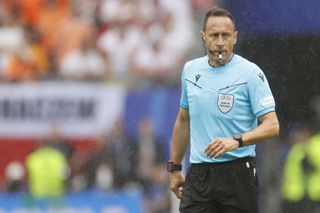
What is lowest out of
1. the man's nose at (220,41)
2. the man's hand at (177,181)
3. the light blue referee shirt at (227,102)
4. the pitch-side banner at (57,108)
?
the pitch-side banner at (57,108)

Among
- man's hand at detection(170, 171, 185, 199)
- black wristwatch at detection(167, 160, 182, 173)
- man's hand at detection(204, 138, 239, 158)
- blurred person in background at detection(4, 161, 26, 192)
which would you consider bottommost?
blurred person in background at detection(4, 161, 26, 192)

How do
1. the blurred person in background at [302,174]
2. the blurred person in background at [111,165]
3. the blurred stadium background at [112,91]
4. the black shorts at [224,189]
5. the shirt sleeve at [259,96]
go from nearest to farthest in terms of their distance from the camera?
the shirt sleeve at [259,96] < the black shorts at [224,189] < the blurred stadium background at [112,91] < the blurred person in background at [302,174] < the blurred person in background at [111,165]

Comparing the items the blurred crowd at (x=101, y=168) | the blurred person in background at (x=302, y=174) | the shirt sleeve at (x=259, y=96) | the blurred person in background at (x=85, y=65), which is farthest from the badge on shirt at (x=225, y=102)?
the blurred person in background at (x=85, y=65)

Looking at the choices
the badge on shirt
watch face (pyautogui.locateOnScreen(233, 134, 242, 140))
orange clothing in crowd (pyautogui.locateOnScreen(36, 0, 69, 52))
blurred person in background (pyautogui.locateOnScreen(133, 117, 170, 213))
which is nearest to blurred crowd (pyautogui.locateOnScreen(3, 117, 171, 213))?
blurred person in background (pyautogui.locateOnScreen(133, 117, 170, 213))

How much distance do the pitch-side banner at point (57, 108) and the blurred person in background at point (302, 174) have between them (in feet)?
7.38

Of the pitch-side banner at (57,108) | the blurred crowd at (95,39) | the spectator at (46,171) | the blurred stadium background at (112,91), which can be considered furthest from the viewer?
the pitch-side banner at (57,108)

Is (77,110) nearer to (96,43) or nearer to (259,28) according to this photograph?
(96,43)

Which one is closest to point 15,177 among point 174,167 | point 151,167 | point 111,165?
point 111,165

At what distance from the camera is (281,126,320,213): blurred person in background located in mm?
11758

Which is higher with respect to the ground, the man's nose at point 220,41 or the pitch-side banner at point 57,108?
the man's nose at point 220,41

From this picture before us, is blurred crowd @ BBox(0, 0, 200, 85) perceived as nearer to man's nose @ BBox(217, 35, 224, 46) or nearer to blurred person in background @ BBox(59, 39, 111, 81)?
blurred person in background @ BBox(59, 39, 111, 81)

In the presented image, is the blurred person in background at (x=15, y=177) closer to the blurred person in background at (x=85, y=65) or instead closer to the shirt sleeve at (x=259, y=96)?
the blurred person in background at (x=85, y=65)

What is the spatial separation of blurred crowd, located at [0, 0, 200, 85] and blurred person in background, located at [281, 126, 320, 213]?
1.70 meters

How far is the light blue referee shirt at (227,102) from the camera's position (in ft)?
18.0
